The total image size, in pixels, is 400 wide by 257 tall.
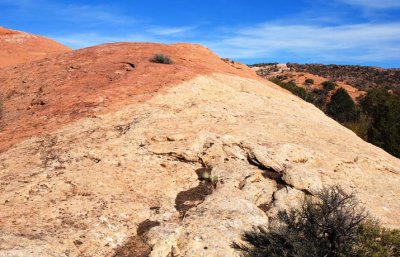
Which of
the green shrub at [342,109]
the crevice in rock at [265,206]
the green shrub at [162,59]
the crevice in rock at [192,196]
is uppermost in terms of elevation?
the green shrub at [162,59]

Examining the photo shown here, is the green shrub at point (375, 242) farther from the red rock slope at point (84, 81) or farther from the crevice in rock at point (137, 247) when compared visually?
the red rock slope at point (84, 81)

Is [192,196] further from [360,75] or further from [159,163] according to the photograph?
[360,75]

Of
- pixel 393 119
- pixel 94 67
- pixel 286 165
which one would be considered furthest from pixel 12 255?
pixel 393 119

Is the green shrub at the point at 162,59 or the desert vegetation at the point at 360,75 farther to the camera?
the desert vegetation at the point at 360,75

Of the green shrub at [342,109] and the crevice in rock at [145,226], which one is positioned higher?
the crevice in rock at [145,226]

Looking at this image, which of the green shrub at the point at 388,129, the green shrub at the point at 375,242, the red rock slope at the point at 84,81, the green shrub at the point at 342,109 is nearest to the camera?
the green shrub at the point at 375,242

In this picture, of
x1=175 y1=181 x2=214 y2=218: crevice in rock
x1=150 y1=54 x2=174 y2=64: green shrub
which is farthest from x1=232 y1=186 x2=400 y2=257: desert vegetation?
x1=150 y1=54 x2=174 y2=64: green shrub

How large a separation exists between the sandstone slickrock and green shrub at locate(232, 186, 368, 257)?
346 millimetres

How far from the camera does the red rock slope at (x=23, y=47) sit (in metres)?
21.5

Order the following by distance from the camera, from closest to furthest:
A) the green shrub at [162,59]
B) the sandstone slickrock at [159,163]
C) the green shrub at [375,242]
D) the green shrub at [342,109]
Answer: the green shrub at [375,242], the sandstone slickrock at [159,163], the green shrub at [162,59], the green shrub at [342,109]

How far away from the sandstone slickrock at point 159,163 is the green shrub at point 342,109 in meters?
28.9

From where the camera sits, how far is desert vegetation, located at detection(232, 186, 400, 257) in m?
5.82

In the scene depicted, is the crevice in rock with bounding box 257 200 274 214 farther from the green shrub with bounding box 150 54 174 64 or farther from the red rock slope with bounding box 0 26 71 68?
the red rock slope with bounding box 0 26 71 68

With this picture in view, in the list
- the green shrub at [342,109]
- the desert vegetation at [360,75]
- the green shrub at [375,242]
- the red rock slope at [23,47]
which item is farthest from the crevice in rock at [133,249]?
the desert vegetation at [360,75]
